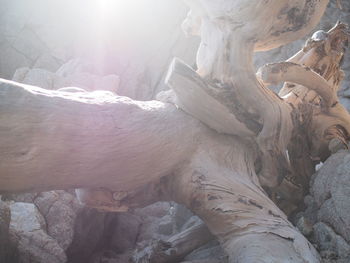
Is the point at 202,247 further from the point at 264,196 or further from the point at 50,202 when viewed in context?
the point at 50,202

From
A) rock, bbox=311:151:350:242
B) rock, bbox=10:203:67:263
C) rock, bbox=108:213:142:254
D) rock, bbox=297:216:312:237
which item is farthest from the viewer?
rock, bbox=108:213:142:254

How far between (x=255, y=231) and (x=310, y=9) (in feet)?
5.05

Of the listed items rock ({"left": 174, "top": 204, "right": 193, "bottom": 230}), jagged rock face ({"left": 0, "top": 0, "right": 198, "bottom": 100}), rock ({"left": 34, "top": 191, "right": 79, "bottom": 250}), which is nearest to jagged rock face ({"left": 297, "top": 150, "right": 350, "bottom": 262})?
rock ({"left": 174, "top": 204, "right": 193, "bottom": 230})

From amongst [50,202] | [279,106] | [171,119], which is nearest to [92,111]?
[171,119]

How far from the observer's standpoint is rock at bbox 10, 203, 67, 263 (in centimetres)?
240

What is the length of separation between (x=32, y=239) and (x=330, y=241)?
6.89 feet

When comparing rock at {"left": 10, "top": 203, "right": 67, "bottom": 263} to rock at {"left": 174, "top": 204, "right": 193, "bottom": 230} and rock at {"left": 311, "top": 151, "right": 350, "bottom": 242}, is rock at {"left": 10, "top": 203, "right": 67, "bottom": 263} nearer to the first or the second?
rock at {"left": 174, "top": 204, "right": 193, "bottom": 230}

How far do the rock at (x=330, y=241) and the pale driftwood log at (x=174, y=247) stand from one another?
844mm

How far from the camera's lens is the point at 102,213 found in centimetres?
365

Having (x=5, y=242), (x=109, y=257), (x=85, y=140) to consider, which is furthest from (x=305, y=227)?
(x=5, y=242)

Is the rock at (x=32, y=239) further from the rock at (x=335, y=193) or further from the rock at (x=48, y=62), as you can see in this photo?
the rock at (x=48, y=62)

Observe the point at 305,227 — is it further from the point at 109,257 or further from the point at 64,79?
the point at 64,79

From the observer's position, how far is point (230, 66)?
2.27m

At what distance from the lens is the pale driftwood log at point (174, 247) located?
244 cm
